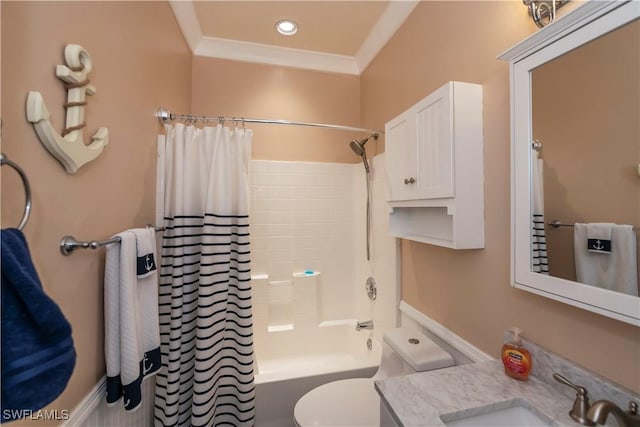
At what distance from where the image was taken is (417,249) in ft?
5.36

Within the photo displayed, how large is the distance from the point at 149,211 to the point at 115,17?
0.87 m

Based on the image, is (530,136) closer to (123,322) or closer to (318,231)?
(123,322)

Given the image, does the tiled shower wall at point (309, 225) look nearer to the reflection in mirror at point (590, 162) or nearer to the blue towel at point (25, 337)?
the reflection in mirror at point (590, 162)

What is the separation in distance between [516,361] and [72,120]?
1.59 metres

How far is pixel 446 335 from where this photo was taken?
4.41ft

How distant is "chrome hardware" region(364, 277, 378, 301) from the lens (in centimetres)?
216

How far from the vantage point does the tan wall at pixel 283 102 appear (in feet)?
7.54

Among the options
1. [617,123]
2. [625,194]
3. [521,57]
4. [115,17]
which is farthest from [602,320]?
[115,17]

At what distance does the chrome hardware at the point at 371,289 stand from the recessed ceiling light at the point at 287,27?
1.99 m

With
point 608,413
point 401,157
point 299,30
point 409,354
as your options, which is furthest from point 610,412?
point 299,30

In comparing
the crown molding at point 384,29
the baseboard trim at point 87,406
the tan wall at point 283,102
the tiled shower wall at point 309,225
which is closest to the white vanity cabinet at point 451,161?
the crown molding at point 384,29

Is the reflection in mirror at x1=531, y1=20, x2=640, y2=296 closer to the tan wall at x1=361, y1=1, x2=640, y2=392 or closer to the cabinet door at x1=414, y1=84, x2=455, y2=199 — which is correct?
the tan wall at x1=361, y1=1, x2=640, y2=392

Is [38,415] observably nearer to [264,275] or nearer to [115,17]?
[115,17]

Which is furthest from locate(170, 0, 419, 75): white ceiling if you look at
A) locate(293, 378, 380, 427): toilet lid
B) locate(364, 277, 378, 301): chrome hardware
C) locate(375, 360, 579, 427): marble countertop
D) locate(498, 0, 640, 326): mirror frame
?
locate(293, 378, 380, 427): toilet lid
